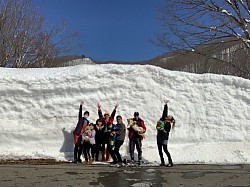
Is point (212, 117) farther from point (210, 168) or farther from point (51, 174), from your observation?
point (51, 174)

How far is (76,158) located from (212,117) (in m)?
4.88

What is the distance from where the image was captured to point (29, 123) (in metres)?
10.4

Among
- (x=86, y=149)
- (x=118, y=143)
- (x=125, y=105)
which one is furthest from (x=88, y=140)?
(x=125, y=105)

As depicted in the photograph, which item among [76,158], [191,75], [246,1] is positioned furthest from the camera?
[246,1]

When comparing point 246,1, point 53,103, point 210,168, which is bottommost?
point 210,168

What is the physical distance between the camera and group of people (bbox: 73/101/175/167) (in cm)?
842

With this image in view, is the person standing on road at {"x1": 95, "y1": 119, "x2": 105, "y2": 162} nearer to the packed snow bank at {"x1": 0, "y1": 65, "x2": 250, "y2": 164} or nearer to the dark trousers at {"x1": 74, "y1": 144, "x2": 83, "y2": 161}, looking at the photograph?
the dark trousers at {"x1": 74, "y1": 144, "x2": 83, "y2": 161}

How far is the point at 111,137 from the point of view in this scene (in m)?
8.68

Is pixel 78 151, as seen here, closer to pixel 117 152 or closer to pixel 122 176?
pixel 117 152

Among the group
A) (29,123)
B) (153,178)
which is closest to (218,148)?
(153,178)

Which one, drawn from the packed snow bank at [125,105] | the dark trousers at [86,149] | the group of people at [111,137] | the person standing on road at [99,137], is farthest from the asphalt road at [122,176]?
the packed snow bank at [125,105]

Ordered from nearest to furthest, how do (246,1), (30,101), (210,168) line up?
(210,168)
(30,101)
(246,1)

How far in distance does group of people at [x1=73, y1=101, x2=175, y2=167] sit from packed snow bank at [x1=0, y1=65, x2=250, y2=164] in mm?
852

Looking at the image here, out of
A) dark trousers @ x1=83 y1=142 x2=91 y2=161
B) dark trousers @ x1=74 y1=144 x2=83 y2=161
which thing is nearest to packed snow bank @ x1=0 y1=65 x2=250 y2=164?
dark trousers @ x1=74 y1=144 x2=83 y2=161
